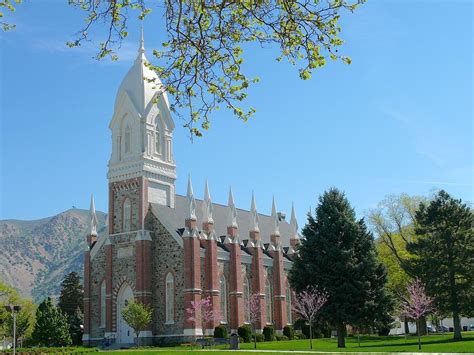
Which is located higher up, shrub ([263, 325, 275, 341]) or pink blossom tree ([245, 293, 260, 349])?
pink blossom tree ([245, 293, 260, 349])

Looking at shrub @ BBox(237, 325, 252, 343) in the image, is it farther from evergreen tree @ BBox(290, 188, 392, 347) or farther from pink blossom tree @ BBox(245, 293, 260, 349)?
evergreen tree @ BBox(290, 188, 392, 347)

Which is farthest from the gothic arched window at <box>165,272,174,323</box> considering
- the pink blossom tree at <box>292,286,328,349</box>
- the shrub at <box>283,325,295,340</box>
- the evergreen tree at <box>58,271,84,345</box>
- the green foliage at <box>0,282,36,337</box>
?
the evergreen tree at <box>58,271,84,345</box>

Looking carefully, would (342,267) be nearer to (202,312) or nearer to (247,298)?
(202,312)

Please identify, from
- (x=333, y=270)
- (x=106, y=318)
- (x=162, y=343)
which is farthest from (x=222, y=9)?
(x=106, y=318)

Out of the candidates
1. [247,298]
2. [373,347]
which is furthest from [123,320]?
[373,347]

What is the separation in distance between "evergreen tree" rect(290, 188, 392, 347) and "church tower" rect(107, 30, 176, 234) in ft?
57.4

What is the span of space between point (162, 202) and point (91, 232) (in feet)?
26.8

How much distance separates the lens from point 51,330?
5844 centimetres

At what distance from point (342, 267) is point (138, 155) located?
22794mm

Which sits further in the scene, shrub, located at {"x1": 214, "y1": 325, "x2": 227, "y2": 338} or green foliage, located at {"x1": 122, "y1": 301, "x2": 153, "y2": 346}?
shrub, located at {"x1": 214, "y1": 325, "x2": 227, "y2": 338}

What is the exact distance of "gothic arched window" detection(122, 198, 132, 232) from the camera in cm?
5747

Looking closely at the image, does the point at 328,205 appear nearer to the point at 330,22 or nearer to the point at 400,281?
the point at 400,281

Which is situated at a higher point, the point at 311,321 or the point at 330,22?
the point at 330,22

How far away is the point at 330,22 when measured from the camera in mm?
11211
